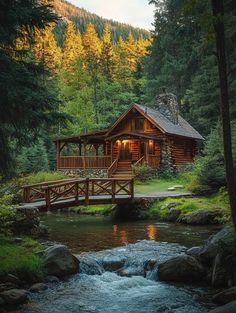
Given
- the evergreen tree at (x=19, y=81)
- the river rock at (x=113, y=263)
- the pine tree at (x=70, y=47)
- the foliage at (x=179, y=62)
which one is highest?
the pine tree at (x=70, y=47)

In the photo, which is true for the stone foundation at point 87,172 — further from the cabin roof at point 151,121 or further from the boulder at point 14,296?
the boulder at point 14,296

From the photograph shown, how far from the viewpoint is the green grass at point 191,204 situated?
20.2 metres

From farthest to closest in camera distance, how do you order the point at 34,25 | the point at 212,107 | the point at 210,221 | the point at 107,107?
the point at 107,107
the point at 212,107
the point at 210,221
the point at 34,25

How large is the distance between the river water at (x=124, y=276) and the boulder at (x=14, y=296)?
0.21 meters

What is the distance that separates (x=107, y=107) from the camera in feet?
176

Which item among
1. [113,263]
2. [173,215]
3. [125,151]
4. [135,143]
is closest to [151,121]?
[135,143]

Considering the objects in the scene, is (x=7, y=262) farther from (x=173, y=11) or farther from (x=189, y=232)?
(x=173, y=11)

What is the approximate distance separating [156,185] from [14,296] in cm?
2213

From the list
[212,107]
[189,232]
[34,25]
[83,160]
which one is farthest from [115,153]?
[34,25]

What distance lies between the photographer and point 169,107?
39031 mm

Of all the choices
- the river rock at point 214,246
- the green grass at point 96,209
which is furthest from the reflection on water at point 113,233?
the river rock at point 214,246

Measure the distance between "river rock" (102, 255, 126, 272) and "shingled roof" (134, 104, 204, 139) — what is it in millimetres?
21747

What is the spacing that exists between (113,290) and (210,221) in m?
10.0

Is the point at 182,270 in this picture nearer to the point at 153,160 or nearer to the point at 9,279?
the point at 9,279
